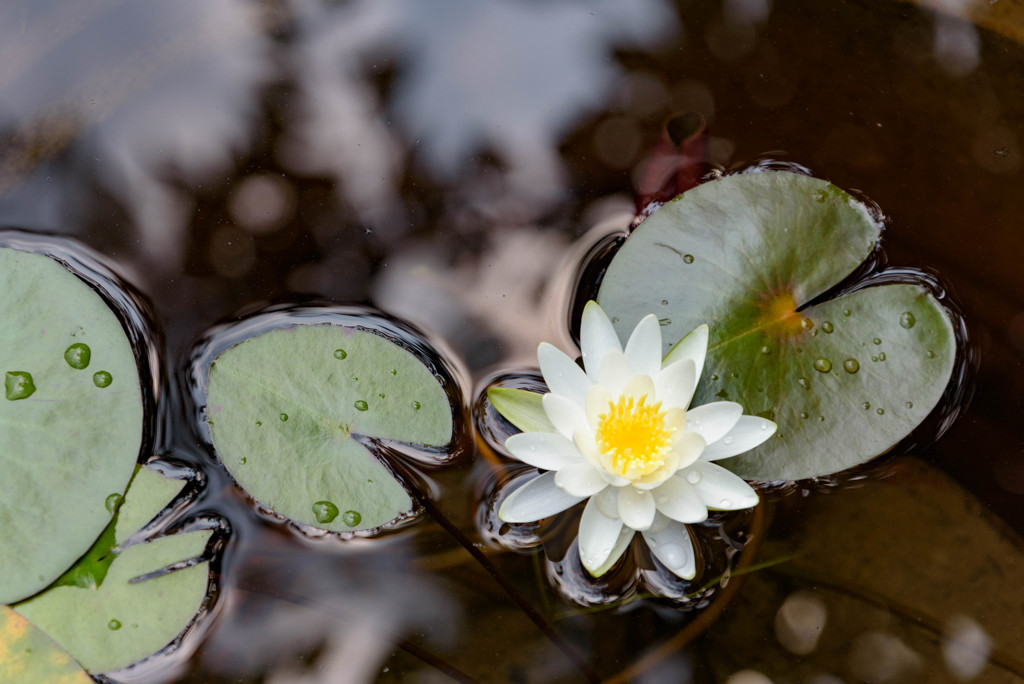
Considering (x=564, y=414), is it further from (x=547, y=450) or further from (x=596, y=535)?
(x=596, y=535)

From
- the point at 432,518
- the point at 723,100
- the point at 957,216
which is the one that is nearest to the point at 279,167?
the point at 432,518

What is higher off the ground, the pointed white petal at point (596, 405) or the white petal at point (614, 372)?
the white petal at point (614, 372)

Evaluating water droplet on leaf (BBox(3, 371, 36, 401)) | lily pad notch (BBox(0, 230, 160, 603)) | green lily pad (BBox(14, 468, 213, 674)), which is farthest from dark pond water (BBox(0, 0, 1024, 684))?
water droplet on leaf (BBox(3, 371, 36, 401))

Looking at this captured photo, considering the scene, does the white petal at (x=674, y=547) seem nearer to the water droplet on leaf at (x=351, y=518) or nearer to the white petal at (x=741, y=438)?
the white petal at (x=741, y=438)

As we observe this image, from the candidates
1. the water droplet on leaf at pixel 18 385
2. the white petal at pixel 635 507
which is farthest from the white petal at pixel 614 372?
the water droplet on leaf at pixel 18 385

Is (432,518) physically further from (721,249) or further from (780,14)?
(780,14)

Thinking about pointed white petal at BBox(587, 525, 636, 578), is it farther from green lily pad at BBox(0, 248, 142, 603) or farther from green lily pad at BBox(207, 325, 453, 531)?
green lily pad at BBox(0, 248, 142, 603)
